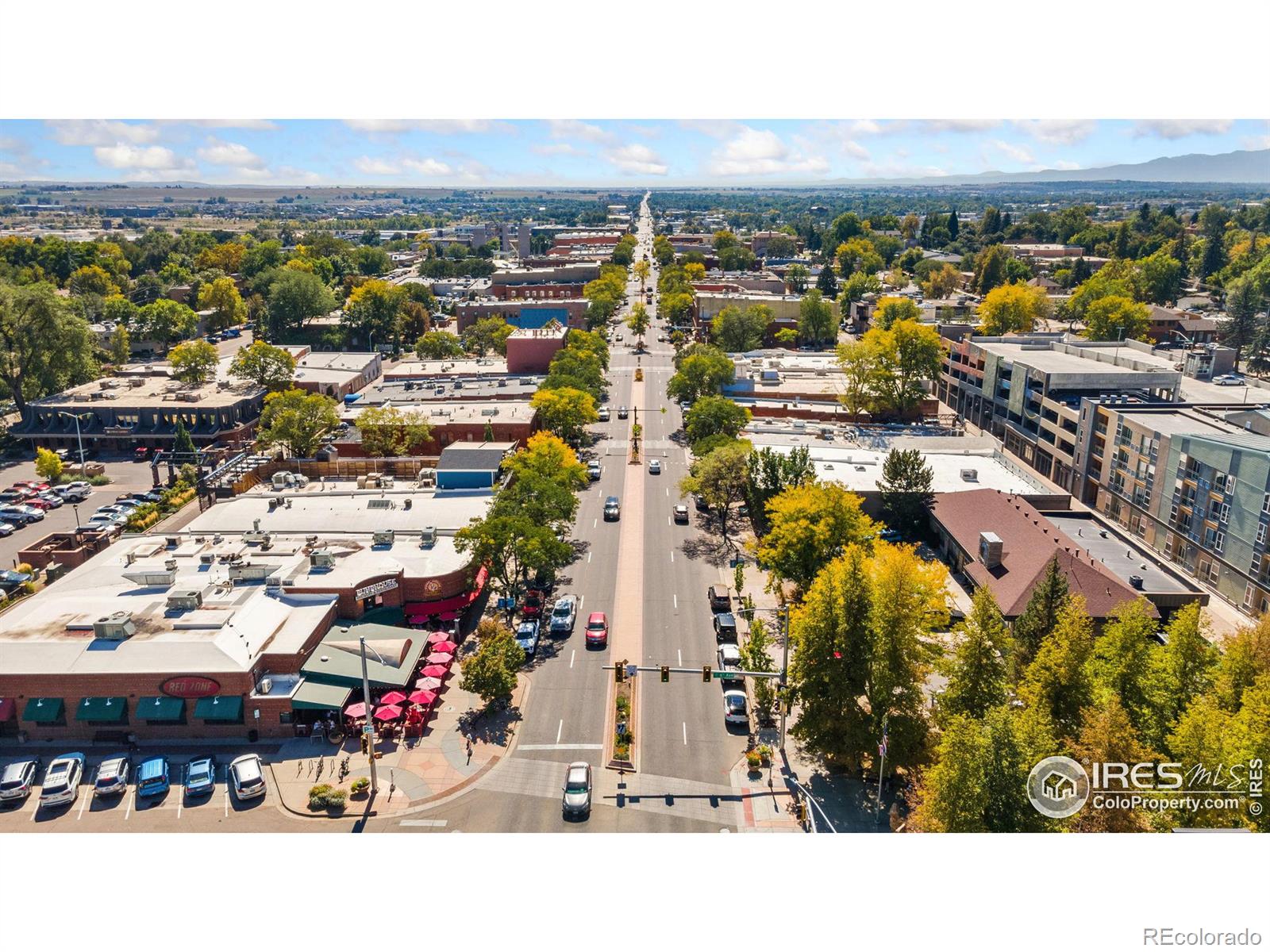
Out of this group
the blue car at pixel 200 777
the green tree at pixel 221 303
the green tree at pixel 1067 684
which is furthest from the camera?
the green tree at pixel 221 303

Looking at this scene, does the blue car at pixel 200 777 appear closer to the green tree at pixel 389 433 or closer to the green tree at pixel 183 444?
the green tree at pixel 389 433

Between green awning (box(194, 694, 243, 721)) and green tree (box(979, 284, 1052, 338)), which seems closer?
green awning (box(194, 694, 243, 721))

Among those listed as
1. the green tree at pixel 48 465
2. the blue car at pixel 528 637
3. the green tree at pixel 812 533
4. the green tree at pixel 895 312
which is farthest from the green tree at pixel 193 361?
the green tree at pixel 895 312

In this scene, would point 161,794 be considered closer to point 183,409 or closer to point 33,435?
point 183,409

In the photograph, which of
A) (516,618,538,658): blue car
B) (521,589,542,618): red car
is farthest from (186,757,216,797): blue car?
(521,589,542,618): red car

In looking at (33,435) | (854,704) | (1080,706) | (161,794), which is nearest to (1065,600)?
(1080,706)

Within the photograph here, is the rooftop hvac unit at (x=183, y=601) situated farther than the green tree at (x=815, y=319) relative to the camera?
No

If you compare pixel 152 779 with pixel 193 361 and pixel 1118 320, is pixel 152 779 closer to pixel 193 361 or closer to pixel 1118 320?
pixel 193 361

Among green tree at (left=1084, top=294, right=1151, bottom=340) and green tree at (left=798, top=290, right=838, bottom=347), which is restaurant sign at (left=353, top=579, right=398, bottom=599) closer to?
green tree at (left=798, top=290, right=838, bottom=347)
